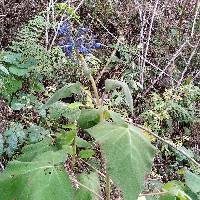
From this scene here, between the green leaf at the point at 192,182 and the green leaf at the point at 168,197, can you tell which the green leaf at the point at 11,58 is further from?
the green leaf at the point at 168,197

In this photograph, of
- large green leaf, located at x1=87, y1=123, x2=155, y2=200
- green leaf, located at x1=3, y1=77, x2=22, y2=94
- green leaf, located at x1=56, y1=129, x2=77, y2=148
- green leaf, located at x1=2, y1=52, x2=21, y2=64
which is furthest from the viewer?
green leaf, located at x1=2, y1=52, x2=21, y2=64

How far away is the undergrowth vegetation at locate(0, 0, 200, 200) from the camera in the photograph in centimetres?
74

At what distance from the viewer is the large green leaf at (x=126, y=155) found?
26.0 inches

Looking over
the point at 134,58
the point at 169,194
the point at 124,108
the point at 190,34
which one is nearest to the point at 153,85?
the point at 134,58

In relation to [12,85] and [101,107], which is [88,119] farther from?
[12,85]

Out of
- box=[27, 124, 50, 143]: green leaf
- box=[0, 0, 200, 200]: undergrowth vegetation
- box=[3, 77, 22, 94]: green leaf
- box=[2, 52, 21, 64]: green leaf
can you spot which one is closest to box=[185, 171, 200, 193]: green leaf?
box=[0, 0, 200, 200]: undergrowth vegetation

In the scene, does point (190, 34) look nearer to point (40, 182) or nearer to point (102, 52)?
point (102, 52)

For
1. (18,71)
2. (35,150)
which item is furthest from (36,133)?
(35,150)

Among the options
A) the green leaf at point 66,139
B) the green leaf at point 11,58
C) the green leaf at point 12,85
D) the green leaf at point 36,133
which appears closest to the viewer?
the green leaf at point 66,139

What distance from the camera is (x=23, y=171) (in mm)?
767

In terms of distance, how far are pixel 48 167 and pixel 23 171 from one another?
0.16ft

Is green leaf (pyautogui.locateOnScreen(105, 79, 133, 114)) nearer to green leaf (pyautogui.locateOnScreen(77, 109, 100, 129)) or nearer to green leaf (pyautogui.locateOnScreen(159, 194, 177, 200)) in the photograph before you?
green leaf (pyautogui.locateOnScreen(77, 109, 100, 129))

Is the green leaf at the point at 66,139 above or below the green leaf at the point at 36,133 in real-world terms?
above

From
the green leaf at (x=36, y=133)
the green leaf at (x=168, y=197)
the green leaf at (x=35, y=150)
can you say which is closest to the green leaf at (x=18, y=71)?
the green leaf at (x=36, y=133)
